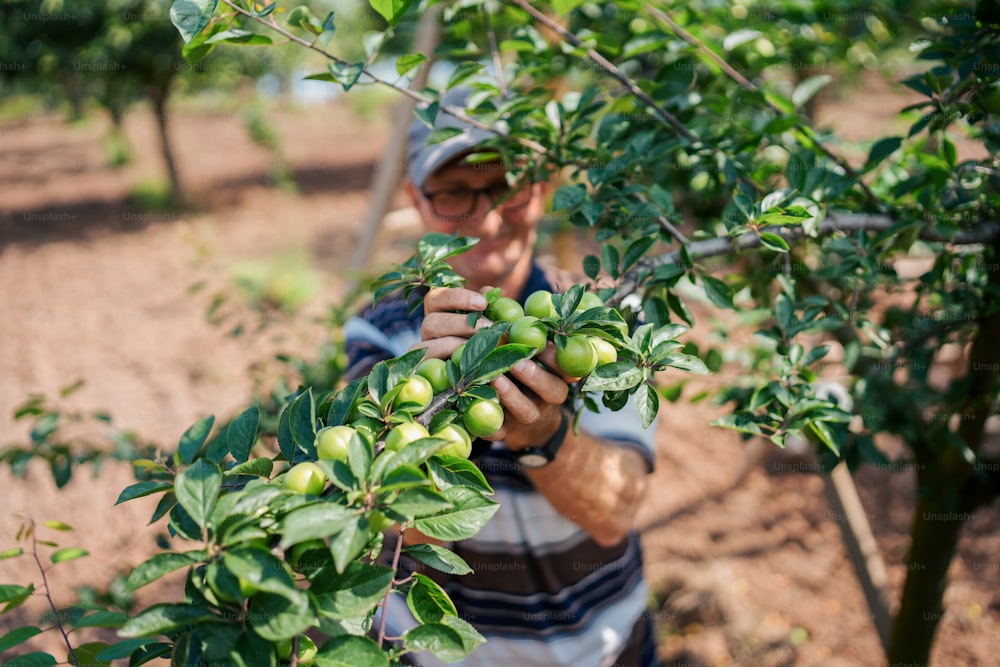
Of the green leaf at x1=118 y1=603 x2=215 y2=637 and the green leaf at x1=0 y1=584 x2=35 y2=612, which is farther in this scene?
the green leaf at x1=0 y1=584 x2=35 y2=612

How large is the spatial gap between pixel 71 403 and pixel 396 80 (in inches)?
172

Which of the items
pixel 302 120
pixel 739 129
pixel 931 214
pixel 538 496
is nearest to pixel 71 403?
pixel 538 496

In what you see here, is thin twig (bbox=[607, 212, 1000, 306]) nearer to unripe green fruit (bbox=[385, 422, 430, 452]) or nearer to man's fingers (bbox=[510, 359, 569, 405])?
man's fingers (bbox=[510, 359, 569, 405])

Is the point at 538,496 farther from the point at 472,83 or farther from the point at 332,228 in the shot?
the point at 332,228

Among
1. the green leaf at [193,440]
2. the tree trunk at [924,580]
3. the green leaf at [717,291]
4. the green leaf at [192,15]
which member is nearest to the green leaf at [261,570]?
the green leaf at [193,440]

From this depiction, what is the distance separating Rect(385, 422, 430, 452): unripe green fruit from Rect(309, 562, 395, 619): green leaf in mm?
130

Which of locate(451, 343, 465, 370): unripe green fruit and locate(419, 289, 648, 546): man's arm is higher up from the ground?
locate(451, 343, 465, 370): unripe green fruit

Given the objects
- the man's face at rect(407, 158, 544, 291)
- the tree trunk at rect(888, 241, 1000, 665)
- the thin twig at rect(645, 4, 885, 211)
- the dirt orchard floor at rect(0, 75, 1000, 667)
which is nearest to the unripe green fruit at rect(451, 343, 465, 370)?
the man's face at rect(407, 158, 544, 291)

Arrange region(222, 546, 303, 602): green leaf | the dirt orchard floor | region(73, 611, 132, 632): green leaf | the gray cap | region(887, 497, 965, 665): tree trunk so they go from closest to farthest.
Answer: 1. region(222, 546, 303, 602): green leaf
2. region(73, 611, 132, 632): green leaf
3. the gray cap
4. region(887, 497, 965, 665): tree trunk
5. the dirt orchard floor

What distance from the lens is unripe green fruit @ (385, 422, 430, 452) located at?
2.44 feet

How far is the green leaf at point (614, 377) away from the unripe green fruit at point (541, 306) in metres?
0.10

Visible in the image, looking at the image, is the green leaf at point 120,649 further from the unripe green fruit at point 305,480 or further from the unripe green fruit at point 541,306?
the unripe green fruit at point 541,306

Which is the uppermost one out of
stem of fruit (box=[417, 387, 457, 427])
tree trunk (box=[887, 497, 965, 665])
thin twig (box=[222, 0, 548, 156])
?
thin twig (box=[222, 0, 548, 156])

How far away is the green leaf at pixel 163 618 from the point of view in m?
0.59
